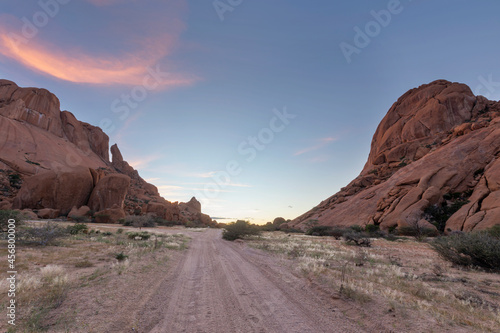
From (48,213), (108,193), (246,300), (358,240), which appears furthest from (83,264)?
(108,193)

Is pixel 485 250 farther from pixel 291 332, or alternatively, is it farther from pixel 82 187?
pixel 82 187

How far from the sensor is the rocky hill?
45.5 meters

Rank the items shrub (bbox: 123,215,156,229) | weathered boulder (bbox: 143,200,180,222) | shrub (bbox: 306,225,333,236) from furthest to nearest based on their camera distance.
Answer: weathered boulder (bbox: 143,200,180,222) < shrub (bbox: 123,215,156,229) < shrub (bbox: 306,225,333,236)

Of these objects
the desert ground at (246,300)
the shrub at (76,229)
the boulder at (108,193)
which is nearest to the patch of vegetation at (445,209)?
the desert ground at (246,300)

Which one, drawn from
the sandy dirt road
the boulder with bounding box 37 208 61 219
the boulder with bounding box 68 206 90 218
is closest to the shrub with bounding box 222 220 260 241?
the sandy dirt road

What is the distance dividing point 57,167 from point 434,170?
319ft

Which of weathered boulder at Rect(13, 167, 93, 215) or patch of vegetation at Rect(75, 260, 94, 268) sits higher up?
weathered boulder at Rect(13, 167, 93, 215)

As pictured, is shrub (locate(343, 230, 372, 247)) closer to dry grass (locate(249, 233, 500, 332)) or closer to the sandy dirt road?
dry grass (locate(249, 233, 500, 332))

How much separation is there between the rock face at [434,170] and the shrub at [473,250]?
20793 mm

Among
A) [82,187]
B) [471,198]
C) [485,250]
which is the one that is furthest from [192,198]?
[485,250]

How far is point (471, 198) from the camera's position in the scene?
34875mm

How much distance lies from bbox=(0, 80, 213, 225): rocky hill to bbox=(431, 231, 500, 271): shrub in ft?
168

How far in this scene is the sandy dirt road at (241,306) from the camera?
4805 mm

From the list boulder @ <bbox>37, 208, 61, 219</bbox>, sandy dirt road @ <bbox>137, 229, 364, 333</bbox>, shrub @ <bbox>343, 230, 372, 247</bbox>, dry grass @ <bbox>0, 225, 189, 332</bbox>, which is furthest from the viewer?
boulder @ <bbox>37, 208, 61, 219</bbox>
